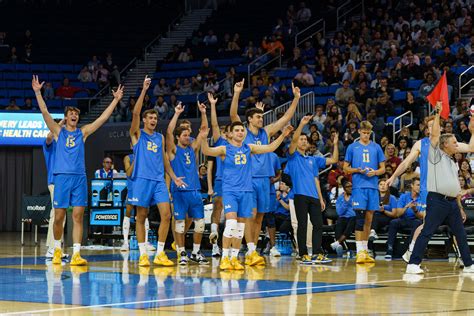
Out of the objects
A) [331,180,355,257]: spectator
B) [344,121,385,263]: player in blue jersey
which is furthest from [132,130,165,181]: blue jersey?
[331,180,355,257]: spectator

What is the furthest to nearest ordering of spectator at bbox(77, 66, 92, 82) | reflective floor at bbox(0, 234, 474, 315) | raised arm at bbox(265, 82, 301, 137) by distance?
1. spectator at bbox(77, 66, 92, 82)
2. raised arm at bbox(265, 82, 301, 137)
3. reflective floor at bbox(0, 234, 474, 315)

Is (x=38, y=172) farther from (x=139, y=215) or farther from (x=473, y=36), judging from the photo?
(x=139, y=215)

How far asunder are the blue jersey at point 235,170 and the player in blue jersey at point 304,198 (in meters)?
1.47

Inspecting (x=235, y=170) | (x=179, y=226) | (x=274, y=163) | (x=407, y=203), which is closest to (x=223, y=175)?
(x=235, y=170)

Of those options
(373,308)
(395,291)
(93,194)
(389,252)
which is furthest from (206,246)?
(373,308)

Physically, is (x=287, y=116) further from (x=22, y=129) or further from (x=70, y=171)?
(x=22, y=129)

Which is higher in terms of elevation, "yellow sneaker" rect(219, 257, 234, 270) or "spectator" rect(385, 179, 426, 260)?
"spectator" rect(385, 179, 426, 260)

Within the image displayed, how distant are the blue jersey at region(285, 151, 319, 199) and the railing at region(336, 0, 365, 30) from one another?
15.3 meters

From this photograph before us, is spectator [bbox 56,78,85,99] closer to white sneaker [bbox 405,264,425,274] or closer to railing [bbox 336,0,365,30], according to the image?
railing [bbox 336,0,365,30]

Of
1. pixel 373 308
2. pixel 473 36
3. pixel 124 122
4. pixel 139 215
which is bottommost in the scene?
pixel 373 308

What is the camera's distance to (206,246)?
730 inches

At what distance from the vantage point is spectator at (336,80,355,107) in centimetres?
2248

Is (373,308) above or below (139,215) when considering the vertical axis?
below

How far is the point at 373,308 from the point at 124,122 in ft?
64.3
